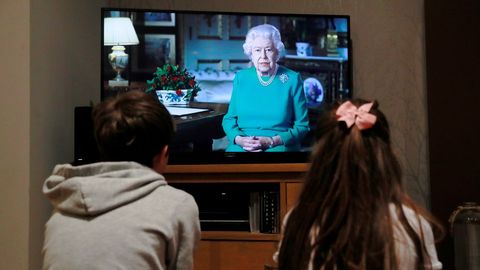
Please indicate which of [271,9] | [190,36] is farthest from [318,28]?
[190,36]

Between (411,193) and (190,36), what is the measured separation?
1.74 m

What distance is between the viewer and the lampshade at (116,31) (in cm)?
334

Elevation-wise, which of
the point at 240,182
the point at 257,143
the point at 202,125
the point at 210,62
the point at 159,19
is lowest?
the point at 240,182

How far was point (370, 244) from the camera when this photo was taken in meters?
1.24

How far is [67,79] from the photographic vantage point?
10.7 feet

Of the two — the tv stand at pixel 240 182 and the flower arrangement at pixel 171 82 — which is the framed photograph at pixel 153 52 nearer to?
the flower arrangement at pixel 171 82

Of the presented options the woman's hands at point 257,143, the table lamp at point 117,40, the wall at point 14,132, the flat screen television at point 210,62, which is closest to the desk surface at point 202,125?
the flat screen television at point 210,62

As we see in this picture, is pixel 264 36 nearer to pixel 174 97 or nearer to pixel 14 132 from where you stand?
pixel 174 97

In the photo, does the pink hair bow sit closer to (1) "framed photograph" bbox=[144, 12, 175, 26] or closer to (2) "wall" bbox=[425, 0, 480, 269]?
(1) "framed photograph" bbox=[144, 12, 175, 26]

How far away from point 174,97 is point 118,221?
6.97ft

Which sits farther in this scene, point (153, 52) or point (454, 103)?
point (454, 103)

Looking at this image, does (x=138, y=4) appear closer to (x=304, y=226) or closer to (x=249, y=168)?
(x=249, y=168)

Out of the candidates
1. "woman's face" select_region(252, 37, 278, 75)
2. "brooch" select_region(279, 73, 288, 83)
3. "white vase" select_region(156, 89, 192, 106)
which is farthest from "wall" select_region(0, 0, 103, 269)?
"brooch" select_region(279, 73, 288, 83)

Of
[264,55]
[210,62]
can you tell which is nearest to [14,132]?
[210,62]
